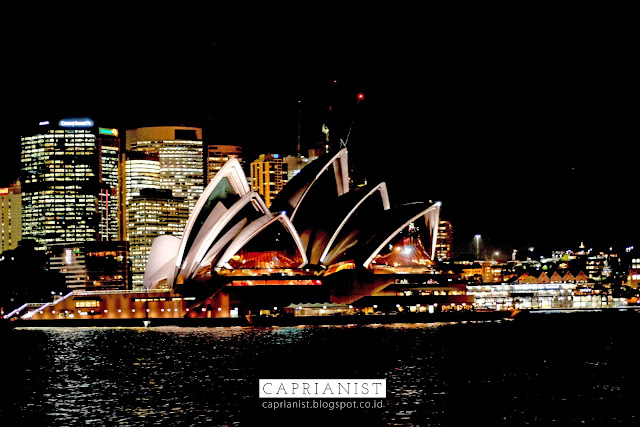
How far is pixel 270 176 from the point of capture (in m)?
179

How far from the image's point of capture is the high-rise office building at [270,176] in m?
178

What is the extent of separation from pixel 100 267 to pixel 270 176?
3497cm

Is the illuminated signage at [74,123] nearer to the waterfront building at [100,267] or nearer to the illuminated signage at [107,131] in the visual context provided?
A: the illuminated signage at [107,131]

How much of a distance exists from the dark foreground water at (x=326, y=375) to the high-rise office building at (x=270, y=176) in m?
98.2

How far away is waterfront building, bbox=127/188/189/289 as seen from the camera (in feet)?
562

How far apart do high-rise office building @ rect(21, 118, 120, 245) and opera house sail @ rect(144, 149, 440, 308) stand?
85.0 m

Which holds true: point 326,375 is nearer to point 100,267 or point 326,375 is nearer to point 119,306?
point 119,306

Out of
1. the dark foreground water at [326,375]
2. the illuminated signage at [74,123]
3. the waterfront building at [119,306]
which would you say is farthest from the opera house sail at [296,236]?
the illuminated signage at [74,123]

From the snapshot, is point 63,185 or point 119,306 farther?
point 63,185

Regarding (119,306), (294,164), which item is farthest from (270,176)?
(119,306)

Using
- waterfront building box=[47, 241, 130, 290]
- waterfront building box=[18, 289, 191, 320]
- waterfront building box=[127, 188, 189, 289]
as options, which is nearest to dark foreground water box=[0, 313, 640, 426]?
waterfront building box=[18, 289, 191, 320]

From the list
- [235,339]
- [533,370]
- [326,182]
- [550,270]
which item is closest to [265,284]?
[326,182]

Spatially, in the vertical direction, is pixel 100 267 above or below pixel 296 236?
below

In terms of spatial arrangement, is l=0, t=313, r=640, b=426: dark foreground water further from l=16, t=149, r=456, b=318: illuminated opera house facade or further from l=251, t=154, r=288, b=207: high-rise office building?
l=251, t=154, r=288, b=207: high-rise office building
